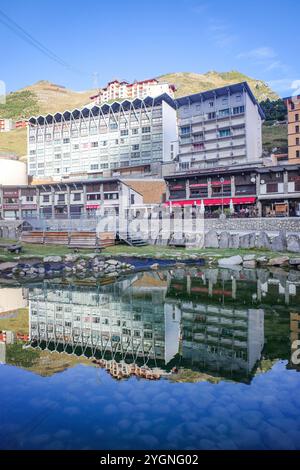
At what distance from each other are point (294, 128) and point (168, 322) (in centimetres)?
6540

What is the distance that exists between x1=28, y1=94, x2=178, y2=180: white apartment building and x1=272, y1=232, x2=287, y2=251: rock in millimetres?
48247

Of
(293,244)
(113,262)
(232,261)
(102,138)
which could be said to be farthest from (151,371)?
(102,138)

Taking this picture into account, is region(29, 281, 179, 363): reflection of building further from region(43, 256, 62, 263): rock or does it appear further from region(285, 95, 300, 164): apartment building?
region(285, 95, 300, 164): apartment building

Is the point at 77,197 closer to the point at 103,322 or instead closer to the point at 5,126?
the point at 103,322

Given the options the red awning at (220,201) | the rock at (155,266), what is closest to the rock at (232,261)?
the rock at (155,266)

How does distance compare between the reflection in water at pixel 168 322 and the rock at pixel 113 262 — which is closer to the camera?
the reflection in water at pixel 168 322

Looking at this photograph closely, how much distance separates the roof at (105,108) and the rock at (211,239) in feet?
167

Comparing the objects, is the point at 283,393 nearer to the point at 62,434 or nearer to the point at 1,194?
the point at 62,434

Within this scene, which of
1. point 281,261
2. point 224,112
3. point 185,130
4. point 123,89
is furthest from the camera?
point 123,89

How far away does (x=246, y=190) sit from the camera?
2082 inches

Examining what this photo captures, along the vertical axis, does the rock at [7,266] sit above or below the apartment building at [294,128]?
below

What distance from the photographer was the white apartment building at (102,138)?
7988 centimetres

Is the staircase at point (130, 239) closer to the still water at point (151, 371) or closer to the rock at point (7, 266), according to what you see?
the rock at point (7, 266)

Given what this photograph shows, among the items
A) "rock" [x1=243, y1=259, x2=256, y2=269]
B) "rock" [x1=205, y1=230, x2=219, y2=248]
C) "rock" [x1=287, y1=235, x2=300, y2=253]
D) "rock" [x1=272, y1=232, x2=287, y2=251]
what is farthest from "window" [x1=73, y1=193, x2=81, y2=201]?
"rock" [x1=243, y1=259, x2=256, y2=269]
